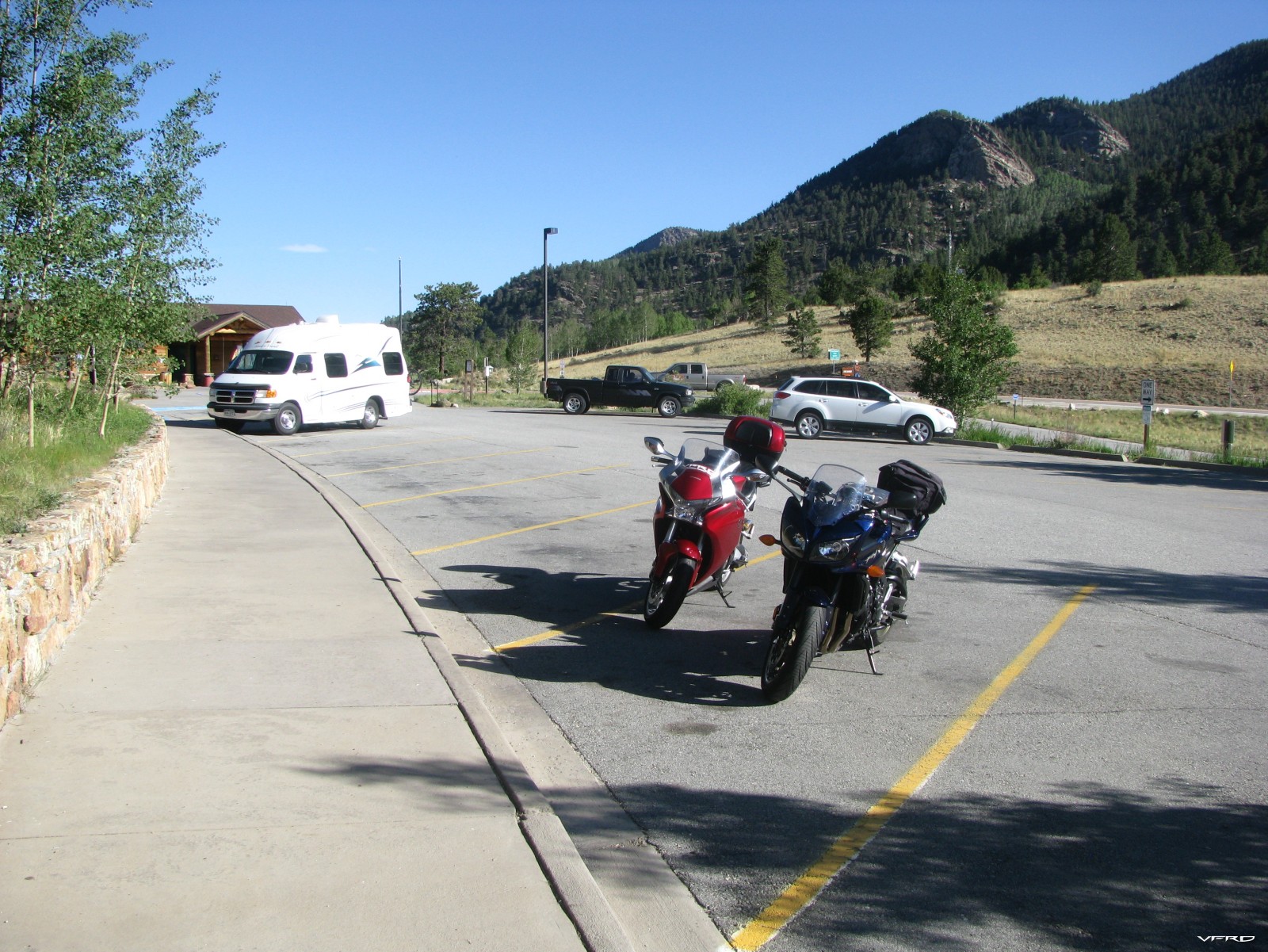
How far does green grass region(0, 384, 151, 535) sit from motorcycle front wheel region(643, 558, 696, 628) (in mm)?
3888

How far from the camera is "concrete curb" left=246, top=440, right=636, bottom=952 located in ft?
11.1

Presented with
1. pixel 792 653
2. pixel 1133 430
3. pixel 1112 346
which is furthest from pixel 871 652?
pixel 1112 346

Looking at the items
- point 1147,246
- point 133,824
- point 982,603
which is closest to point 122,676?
point 133,824

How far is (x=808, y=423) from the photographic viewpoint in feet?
89.2

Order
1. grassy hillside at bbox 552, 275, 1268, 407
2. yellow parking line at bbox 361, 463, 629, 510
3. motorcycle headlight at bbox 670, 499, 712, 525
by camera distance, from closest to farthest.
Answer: motorcycle headlight at bbox 670, 499, 712, 525 → yellow parking line at bbox 361, 463, 629, 510 → grassy hillside at bbox 552, 275, 1268, 407

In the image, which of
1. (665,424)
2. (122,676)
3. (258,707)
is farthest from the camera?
(665,424)

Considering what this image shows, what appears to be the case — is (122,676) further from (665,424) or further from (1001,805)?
(665,424)

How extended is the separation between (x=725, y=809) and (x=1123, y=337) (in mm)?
71312

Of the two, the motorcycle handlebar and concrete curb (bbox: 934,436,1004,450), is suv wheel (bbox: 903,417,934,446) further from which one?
the motorcycle handlebar

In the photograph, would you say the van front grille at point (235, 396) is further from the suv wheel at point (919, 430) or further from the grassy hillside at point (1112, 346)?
the grassy hillside at point (1112, 346)

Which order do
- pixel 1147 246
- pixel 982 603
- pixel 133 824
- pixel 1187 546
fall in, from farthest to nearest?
pixel 1147 246 → pixel 1187 546 → pixel 982 603 → pixel 133 824

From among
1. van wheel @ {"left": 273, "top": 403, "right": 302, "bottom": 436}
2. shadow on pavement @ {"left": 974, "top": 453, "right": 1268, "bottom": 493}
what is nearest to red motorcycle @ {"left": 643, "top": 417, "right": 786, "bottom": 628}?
shadow on pavement @ {"left": 974, "top": 453, "right": 1268, "bottom": 493}

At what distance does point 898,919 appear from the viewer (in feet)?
11.4

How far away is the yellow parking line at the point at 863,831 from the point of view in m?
3.46
